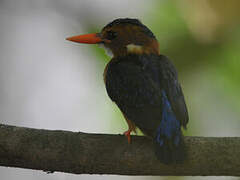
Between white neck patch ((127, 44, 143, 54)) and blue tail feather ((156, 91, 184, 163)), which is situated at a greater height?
white neck patch ((127, 44, 143, 54))

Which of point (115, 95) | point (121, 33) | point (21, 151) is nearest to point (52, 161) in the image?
point (21, 151)

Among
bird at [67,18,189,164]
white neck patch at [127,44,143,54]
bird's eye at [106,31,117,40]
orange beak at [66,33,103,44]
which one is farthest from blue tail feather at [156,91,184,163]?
orange beak at [66,33,103,44]

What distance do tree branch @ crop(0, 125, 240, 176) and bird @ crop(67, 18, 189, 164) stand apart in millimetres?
105

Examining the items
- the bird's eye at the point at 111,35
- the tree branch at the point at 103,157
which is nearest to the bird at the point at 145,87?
the bird's eye at the point at 111,35

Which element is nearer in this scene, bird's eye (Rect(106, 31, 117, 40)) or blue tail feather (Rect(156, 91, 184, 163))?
blue tail feather (Rect(156, 91, 184, 163))

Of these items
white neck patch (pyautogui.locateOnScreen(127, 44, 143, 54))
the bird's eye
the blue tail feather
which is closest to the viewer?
the blue tail feather

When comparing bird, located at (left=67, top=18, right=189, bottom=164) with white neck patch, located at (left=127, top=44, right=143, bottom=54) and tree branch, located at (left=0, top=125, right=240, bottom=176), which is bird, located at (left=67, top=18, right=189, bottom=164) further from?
tree branch, located at (left=0, top=125, right=240, bottom=176)

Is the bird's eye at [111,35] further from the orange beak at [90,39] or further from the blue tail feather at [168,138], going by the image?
the blue tail feather at [168,138]

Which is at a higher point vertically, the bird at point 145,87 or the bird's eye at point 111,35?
the bird's eye at point 111,35

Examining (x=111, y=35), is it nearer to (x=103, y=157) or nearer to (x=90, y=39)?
(x=90, y=39)

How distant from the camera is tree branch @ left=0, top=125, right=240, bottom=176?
291cm

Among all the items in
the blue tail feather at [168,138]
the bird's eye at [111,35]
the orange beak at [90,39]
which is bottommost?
the blue tail feather at [168,138]

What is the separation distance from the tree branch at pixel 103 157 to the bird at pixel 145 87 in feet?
0.34

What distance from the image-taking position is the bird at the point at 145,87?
10.0 ft
